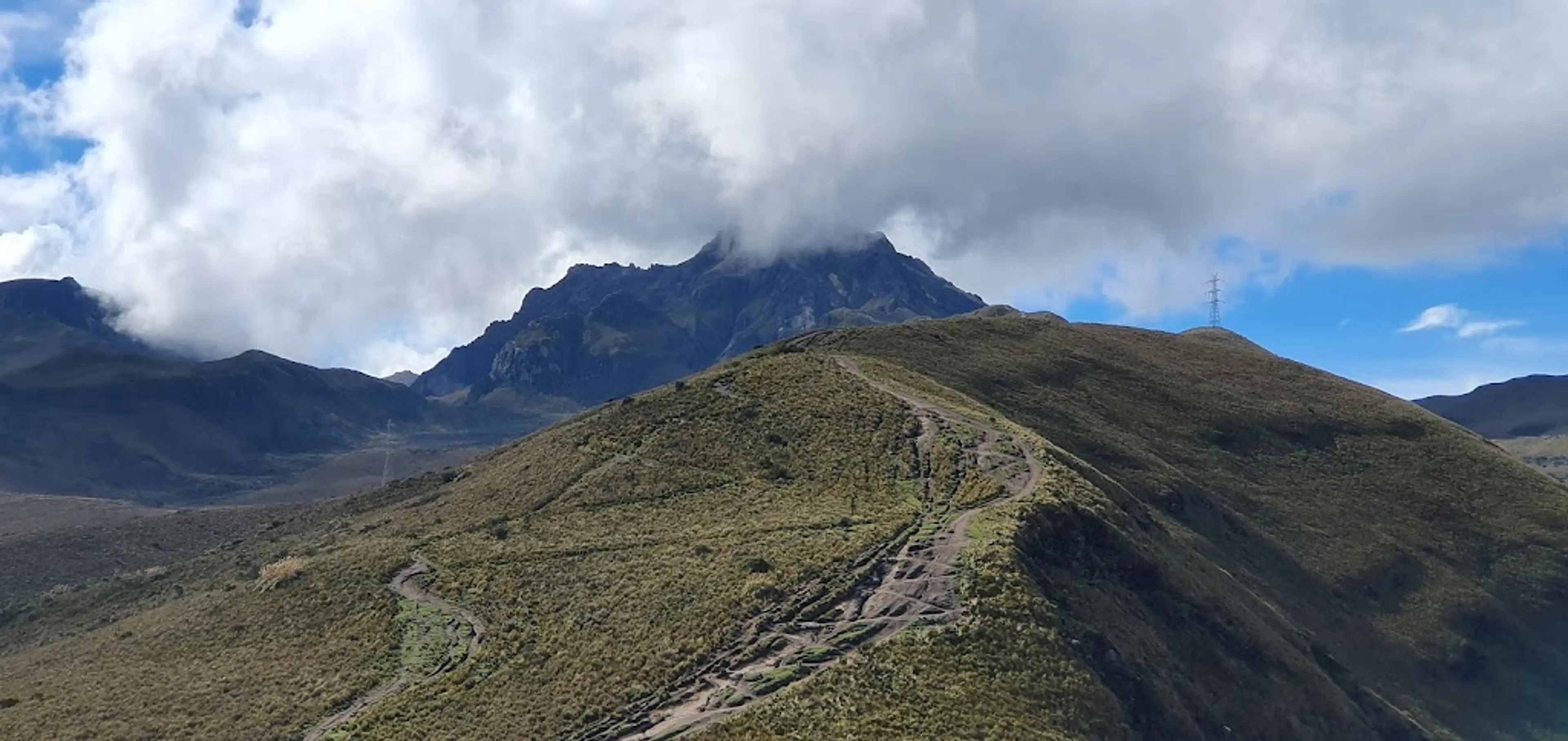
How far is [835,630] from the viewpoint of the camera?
4931 cm

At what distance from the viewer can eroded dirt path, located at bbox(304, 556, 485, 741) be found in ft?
159

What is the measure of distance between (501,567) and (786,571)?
62.4 ft

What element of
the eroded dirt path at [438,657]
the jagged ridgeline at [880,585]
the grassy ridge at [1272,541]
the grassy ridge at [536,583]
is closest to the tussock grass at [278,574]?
the jagged ridgeline at [880,585]

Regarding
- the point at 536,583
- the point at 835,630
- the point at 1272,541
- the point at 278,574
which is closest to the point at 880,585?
the point at 835,630

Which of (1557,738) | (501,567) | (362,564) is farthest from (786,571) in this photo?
(1557,738)

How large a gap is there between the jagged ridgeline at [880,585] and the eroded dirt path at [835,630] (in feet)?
0.64

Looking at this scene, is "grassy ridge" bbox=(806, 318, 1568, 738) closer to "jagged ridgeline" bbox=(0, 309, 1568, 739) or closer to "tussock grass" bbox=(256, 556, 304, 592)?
"jagged ridgeline" bbox=(0, 309, 1568, 739)

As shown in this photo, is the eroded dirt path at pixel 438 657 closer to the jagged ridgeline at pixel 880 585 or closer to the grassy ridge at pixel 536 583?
the jagged ridgeline at pixel 880 585

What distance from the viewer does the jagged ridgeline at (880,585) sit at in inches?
1868

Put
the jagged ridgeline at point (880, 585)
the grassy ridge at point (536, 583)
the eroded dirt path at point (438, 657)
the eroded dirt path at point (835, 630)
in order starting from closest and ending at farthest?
the eroded dirt path at point (835, 630) < the jagged ridgeline at point (880, 585) < the eroded dirt path at point (438, 657) < the grassy ridge at point (536, 583)

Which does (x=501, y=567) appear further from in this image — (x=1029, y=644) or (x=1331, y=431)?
(x=1331, y=431)

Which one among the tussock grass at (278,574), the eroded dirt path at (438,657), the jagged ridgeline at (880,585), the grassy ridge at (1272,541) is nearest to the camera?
the jagged ridgeline at (880,585)

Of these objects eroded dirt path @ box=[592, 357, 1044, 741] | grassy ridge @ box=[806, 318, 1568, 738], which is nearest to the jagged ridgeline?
Result: eroded dirt path @ box=[592, 357, 1044, 741]

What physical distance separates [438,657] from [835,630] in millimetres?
19875
